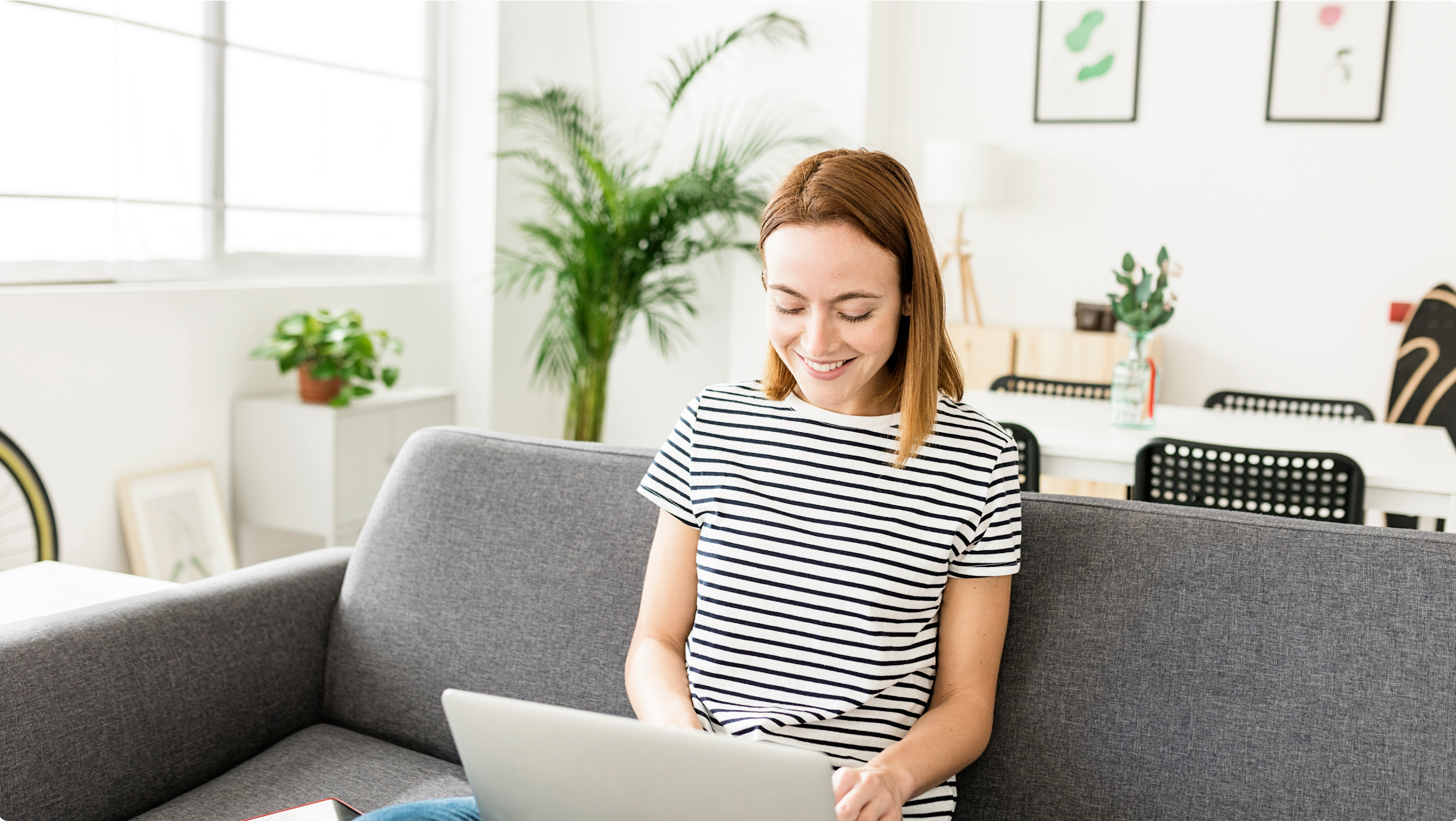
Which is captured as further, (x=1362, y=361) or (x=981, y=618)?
(x=1362, y=361)

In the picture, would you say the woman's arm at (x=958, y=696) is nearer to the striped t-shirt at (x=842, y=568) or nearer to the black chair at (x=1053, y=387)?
the striped t-shirt at (x=842, y=568)

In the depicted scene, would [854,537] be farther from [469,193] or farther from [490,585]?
[469,193]

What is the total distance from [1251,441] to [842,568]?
170 centimetres

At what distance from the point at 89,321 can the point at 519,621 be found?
1.99 m

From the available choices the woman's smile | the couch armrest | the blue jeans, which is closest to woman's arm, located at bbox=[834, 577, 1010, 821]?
the woman's smile

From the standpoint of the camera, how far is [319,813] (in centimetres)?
122

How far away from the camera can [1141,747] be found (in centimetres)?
128

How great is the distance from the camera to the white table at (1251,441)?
2205 millimetres

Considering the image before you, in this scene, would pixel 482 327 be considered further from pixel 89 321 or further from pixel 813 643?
pixel 813 643

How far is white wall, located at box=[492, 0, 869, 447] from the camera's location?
4.30 meters

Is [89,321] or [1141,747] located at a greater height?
[89,321]

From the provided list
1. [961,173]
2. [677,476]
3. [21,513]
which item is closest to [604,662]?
[677,476]

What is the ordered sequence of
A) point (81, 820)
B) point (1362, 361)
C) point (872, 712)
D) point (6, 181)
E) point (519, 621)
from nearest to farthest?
point (872, 712) < point (81, 820) < point (519, 621) < point (6, 181) < point (1362, 361)

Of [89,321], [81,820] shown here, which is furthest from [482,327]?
[81,820]
